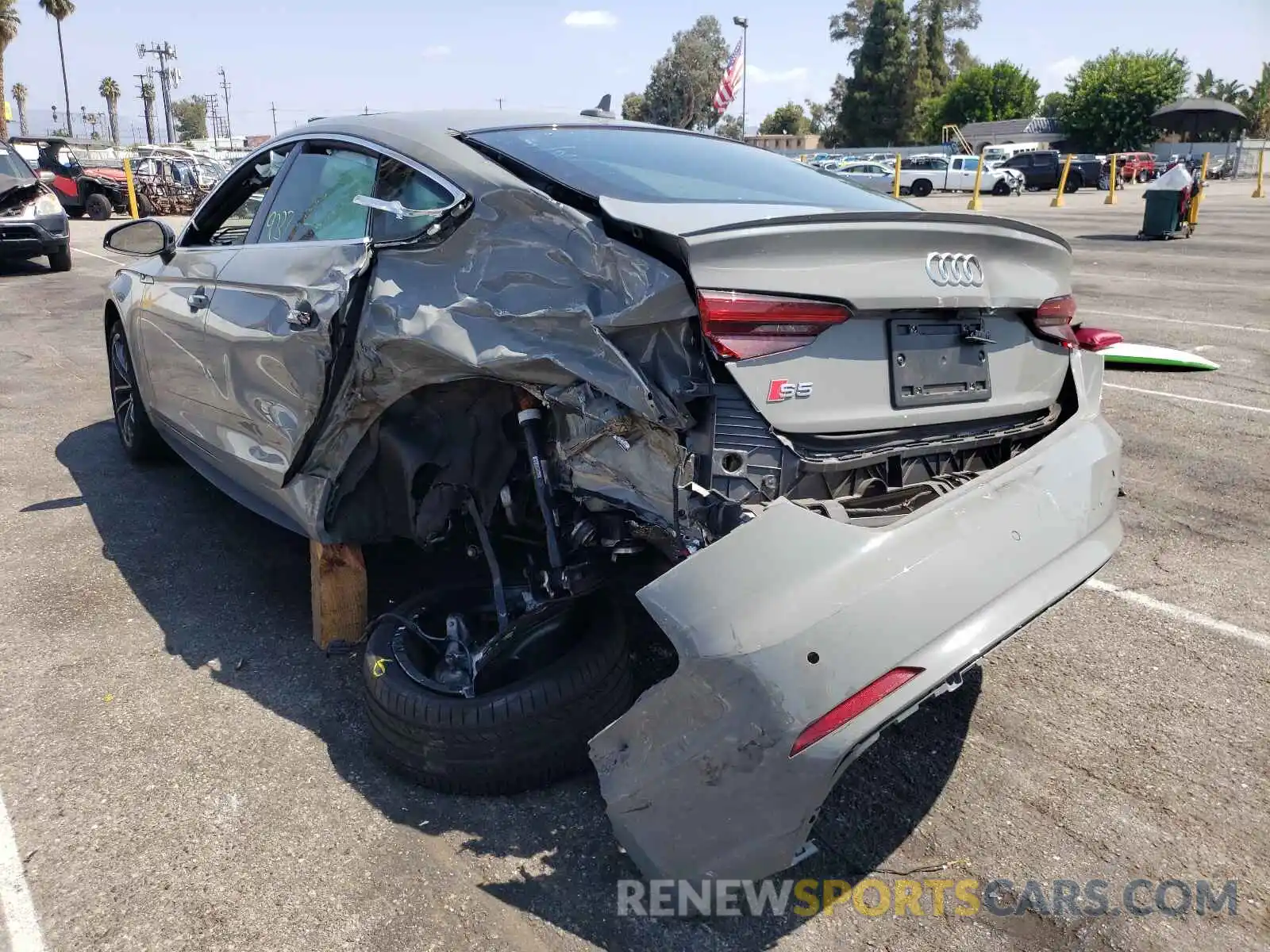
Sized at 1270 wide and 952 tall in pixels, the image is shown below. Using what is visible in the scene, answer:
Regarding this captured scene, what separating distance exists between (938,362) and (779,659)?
3.44 feet

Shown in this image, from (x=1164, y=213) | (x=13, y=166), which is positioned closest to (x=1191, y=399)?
(x=1164, y=213)

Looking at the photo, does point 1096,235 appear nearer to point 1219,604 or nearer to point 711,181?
point 1219,604

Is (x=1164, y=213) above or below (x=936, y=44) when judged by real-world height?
below

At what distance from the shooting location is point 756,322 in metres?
2.21

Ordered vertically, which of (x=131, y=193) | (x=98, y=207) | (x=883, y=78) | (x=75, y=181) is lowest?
(x=98, y=207)

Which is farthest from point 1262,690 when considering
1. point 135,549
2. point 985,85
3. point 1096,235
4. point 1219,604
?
point 985,85

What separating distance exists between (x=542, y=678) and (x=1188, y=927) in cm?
167

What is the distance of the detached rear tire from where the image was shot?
2662 millimetres

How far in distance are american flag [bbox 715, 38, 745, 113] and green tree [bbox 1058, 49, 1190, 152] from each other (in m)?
29.3

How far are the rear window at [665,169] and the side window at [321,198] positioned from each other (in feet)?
1.58

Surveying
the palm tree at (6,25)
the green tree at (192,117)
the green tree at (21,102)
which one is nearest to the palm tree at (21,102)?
the green tree at (21,102)

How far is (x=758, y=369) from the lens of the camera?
221cm

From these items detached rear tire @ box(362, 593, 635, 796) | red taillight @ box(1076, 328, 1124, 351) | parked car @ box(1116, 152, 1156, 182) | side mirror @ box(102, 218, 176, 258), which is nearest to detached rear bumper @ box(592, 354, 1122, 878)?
detached rear tire @ box(362, 593, 635, 796)

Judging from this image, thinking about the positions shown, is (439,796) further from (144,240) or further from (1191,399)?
(1191,399)
